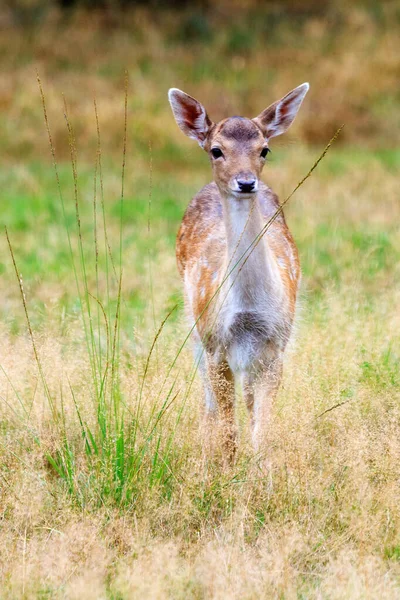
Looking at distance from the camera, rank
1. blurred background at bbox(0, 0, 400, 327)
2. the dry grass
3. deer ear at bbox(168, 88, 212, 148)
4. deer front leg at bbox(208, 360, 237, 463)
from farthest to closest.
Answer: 1. blurred background at bbox(0, 0, 400, 327)
2. deer ear at bbox(168, 88, 212, 148)
3. deer front leg at bbox(208, 360, 237, 463)
4. the dry grass

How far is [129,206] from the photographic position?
455 inches

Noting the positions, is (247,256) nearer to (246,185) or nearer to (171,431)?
(246,185)

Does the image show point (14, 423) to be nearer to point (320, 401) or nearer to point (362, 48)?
point (320, 401)

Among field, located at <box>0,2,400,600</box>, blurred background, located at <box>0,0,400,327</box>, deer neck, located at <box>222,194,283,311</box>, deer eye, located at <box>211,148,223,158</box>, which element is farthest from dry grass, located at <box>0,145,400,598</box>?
blurred background, located at <box>0,0,400,327</box>

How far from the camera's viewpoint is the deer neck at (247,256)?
4863 mm

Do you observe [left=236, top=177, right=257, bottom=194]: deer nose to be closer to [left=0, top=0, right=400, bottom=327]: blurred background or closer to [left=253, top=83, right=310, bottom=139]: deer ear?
[left=253, top=83, right=310, bottom=139]: deer ear

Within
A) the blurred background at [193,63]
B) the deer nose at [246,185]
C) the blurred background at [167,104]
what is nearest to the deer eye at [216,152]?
the deer nose at [246,185]

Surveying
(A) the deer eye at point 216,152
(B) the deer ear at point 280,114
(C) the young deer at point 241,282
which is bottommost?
(C) the young deer at point 241,282

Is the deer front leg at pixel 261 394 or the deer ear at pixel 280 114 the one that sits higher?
the deer ear at pixel 280 114

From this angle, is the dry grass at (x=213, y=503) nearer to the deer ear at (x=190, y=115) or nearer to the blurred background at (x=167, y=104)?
the deer ear at (x=190, y=115)

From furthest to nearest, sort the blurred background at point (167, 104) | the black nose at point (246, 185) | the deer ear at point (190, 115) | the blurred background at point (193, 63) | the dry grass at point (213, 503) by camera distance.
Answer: the blurred background at point (193, 63) → the blurred background at point (167, 104) → the deer ear at point (190, 115) → the black nose at point (246, 185) → the dry grass at point (213, 503)

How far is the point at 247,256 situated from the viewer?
481 centimetres

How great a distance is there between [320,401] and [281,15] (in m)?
18.3

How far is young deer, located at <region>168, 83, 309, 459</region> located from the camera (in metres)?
4.84
